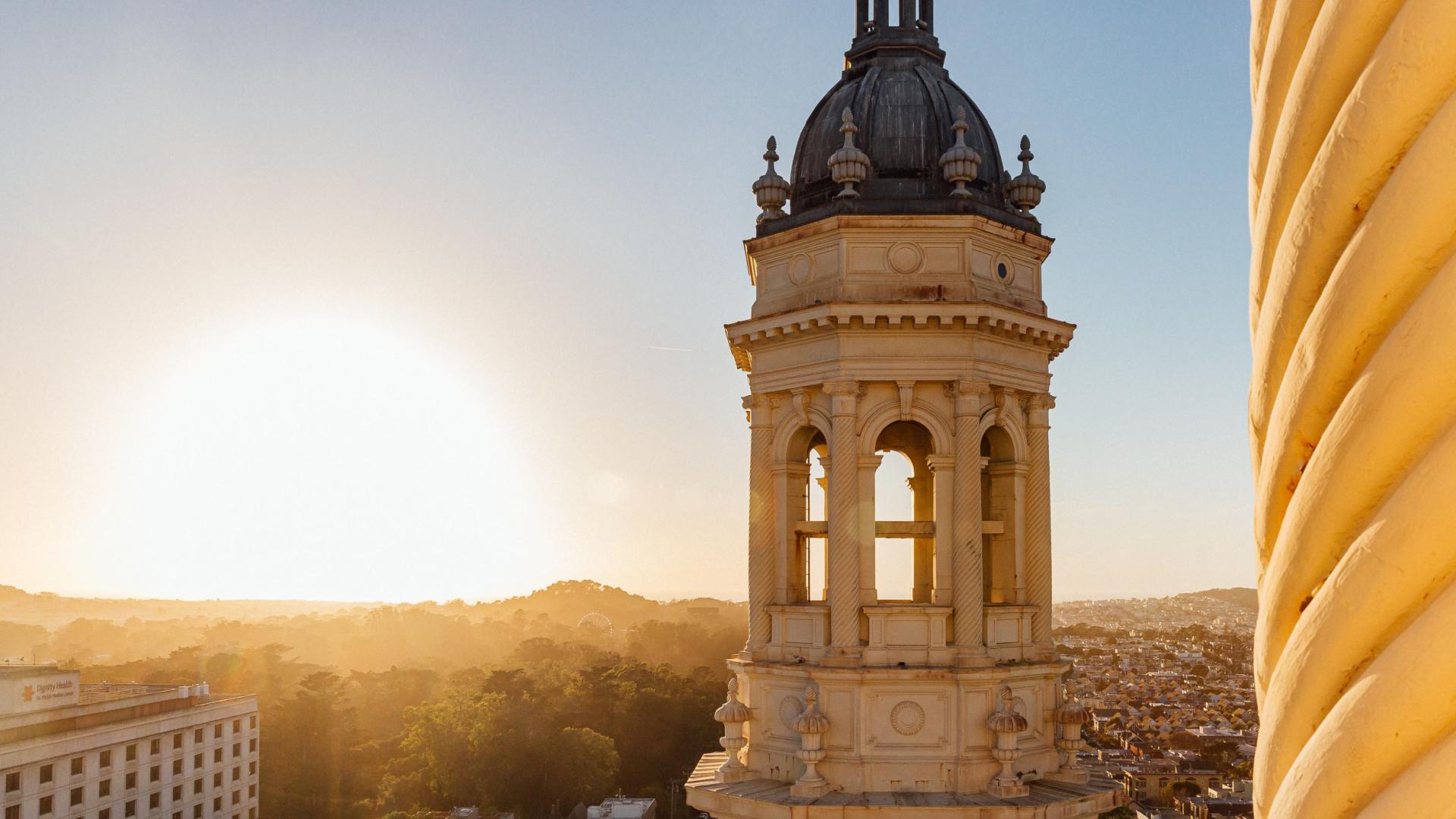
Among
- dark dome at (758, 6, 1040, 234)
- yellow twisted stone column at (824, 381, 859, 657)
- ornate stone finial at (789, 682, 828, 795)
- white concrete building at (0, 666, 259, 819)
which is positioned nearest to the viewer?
ornate stone finial at (789, 682, 828, 795)

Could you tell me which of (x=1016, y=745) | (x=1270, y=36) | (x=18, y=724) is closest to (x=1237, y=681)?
(x=18, y=724)

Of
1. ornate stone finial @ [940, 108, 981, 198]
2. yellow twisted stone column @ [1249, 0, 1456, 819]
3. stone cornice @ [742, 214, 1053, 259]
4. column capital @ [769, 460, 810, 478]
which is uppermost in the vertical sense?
ornate stone finial @ [940, 108, 981, 198]

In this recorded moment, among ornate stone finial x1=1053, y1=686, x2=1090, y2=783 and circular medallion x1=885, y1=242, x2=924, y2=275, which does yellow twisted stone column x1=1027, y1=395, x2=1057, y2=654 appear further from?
circular medallion x1=885, y1=242, x2=924, y2=275

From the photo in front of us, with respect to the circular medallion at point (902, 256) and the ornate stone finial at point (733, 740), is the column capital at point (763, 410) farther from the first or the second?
the ornate stone finial at point (733, 740)

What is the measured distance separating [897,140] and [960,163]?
1601mm

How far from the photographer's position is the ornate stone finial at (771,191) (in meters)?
22.6

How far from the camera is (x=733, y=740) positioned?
2125 cm

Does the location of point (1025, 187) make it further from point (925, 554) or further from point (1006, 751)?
point (1006, 751)

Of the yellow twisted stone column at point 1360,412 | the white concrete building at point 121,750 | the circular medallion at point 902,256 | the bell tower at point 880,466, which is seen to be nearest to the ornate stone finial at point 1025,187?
the bell tower at point 880,466

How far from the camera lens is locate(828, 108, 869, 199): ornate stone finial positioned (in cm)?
2102

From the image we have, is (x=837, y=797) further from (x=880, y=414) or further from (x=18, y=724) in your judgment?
(x=18, y=724)

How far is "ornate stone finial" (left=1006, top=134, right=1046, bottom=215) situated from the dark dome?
209 millimetres

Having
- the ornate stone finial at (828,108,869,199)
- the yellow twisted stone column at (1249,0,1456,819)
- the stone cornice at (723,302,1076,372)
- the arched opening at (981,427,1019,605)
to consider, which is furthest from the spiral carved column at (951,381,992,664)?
the yellow twisted stone column at (1249,0,1456,819)

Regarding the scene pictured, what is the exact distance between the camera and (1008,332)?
21.4 metres
